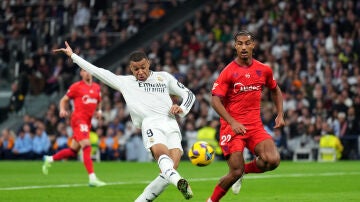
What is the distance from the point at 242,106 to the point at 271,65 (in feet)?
62.9

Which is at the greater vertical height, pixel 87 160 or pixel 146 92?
pixel 146 92

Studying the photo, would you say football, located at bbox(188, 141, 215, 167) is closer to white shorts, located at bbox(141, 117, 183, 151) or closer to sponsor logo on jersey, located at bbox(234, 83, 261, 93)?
white shorts, located at bbox(141, 117, 183, 151)

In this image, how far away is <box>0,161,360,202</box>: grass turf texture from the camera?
16547 millimetres

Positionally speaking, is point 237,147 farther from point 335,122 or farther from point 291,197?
point 335,122

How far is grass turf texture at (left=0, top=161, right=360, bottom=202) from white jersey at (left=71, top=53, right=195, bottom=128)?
8.34 feet

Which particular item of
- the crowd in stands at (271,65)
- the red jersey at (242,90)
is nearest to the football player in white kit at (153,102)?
the red jersey at (242,90)

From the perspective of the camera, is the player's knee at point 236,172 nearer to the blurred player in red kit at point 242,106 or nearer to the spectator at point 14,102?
the blurred player in red kit at point 242,106

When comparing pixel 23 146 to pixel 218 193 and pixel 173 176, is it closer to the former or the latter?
pixel 218 193

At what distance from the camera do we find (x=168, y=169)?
41.7 ft

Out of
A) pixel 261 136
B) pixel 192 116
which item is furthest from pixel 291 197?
pixel 192 116

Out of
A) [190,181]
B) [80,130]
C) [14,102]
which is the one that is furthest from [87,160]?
[14,102]

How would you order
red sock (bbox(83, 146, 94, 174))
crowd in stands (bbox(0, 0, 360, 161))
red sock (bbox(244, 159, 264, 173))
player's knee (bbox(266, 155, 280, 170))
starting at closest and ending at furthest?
player's knee (bbox(266, 155, 280, 170))
red sock (bbox(244, 159, 264, 173))
red sock (bbox(83, 146, 94, 174))
crowd in stands (bbox(0, 0, 360, 161))

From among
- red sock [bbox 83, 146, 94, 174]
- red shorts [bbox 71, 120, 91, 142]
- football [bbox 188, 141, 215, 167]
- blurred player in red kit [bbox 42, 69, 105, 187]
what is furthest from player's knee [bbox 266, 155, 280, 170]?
red shorts [bbox 71, 120, 91, 142]

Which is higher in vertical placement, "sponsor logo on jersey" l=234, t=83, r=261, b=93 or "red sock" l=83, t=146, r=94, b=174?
"sponsor logo on jersey" l=234, t=83, r=261, b=93
